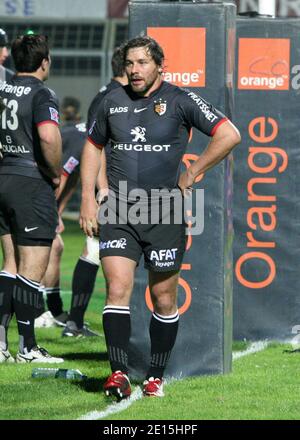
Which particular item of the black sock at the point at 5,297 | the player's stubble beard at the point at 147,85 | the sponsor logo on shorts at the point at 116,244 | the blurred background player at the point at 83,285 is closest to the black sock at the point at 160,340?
the sponsor logo on shorts at the point at 116,244

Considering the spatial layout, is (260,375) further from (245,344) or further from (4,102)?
(4,102)

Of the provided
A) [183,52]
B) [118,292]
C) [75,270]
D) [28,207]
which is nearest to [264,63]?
[183,52]

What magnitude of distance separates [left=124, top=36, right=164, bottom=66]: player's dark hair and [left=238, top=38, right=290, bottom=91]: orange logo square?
103 inches

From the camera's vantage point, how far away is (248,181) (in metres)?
10.4

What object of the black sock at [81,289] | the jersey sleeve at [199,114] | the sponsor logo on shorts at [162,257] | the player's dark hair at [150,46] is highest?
the player's dark hair at [150,46]

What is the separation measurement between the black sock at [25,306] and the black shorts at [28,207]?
0.31 m

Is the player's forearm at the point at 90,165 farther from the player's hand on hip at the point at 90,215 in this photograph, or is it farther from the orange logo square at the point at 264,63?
the orange logo square at the point at 264,63

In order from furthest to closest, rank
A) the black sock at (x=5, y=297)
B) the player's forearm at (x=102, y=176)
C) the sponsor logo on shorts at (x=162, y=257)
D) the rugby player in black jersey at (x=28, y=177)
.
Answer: the black sock at (x=5, y=297)
the rugby player in black jersey at (x=28, y=177)
the player's forearm at (x=102, y=176)
the sponsor logo on shorts at (x=162, y=257)

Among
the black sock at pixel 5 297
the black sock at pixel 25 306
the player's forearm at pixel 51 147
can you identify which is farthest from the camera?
the black sock at pixel 5 297

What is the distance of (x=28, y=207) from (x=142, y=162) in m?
1.73

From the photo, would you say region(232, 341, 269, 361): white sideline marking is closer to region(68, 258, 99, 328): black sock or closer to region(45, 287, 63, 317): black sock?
region(68, 258, 99, 328): black sock

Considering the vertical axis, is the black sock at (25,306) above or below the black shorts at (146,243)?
below

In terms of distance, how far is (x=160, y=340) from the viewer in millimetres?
7961

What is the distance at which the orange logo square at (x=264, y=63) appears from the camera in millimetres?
10258
